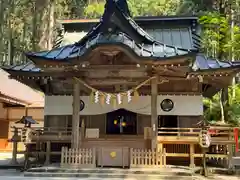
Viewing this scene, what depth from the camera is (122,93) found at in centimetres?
1123

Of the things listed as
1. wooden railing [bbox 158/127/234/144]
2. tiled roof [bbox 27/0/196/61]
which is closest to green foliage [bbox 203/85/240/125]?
wooden railing [bbox 158/127/234/144]

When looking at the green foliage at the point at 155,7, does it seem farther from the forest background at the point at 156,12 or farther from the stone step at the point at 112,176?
the stone step at the point at 112,176

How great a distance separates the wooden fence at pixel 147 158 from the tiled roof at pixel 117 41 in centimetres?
319

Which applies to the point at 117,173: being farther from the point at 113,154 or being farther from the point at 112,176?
the point at 113,154

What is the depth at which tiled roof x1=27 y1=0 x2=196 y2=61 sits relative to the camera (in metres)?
10.5

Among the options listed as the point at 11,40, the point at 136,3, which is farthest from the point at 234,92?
the point at 11,40

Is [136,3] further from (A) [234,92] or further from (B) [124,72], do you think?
(B) [124,72]

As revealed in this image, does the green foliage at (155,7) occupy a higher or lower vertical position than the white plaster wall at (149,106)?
higher

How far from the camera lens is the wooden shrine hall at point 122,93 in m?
10.6

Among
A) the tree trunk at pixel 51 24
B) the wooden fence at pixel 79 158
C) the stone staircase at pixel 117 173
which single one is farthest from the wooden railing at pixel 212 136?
the tree trunk at pixel 51 24

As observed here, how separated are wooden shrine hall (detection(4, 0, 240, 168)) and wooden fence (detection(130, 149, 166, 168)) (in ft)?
0.11

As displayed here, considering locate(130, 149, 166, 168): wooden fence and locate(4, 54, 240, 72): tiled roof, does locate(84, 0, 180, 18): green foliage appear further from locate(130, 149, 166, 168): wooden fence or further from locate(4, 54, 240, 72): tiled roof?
locate(130, 149, 166, 168): wooden fence

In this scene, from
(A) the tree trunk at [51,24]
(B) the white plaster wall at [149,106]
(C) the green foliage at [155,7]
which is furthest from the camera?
A: (C) the green foliage at [155,7]

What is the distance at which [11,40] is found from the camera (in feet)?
105
